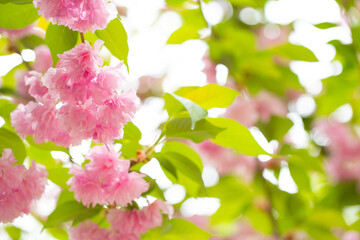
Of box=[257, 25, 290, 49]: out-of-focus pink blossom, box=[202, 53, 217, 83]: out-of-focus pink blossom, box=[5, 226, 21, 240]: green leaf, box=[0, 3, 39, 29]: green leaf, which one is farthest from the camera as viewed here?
box=[257, 25, 290, 49]: out-of-focus pink blossom

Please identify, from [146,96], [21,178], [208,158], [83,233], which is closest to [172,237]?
[83,233]

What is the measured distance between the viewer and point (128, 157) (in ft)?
2.73

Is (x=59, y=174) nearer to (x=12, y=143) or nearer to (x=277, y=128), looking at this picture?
(x=12, y=143)

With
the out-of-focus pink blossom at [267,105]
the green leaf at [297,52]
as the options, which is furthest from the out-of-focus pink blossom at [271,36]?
the green leaf at [297,52]

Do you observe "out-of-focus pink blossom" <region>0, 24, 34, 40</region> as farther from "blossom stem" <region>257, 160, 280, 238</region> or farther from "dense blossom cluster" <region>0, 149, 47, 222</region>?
"blossom stem" <region>257, 160, 280, 238</region>

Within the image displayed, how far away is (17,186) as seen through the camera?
2.50 feet

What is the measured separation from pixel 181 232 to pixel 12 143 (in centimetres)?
35

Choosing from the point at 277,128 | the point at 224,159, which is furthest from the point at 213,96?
the point at 224,159

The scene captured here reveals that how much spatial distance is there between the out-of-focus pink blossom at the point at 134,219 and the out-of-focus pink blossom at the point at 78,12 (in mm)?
327

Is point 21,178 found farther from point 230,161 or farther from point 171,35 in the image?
point 230,161

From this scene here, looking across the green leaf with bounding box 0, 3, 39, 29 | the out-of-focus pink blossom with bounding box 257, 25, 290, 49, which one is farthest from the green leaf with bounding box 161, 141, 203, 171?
the out-of-focus pink blossom with bounding box 257, 25, 290, 49

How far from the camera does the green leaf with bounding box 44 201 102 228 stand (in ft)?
2.66

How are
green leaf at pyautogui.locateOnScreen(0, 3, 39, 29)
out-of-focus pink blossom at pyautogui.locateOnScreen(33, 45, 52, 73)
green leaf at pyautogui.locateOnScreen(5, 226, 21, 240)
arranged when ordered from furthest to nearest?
green leaf at pyautogui.locateOnScreen(5, 226, 21, 240), out-of-focus pink blossom at pyautogui.locateOnScreen(33, 45, 52, 73), green leaf at pyautogui.locateOnScreen(0, 3, 39, 29)

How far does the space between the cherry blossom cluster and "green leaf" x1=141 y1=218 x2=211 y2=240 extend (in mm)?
68
